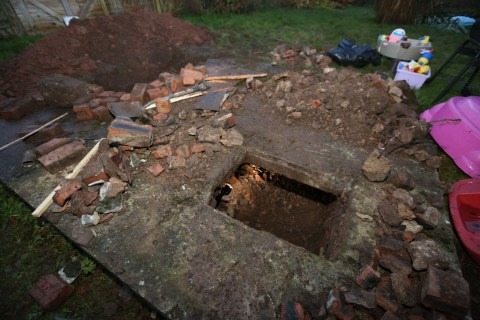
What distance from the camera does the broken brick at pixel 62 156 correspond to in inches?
102

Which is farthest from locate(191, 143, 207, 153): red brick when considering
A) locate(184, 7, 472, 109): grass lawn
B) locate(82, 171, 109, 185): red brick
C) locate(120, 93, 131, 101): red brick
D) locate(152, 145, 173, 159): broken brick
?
locate(184, 7, 472, 109): grass lawn

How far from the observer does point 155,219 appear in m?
2.21

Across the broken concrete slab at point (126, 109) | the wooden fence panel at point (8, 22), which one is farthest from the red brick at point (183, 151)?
the wooden fence panel at point (8, 22)

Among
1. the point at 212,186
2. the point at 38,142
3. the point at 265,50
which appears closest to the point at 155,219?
the point at 212,186

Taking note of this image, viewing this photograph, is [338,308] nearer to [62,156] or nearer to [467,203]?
[467,203]

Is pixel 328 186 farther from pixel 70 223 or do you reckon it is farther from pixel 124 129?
pixel 70 223

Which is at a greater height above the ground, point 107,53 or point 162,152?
point 107,53

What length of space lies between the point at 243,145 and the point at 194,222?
1093 millimetres

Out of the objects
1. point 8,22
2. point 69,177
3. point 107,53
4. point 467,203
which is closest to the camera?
point 467,203

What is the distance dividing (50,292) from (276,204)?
7.30 feet

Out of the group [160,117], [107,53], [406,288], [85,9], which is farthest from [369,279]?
[85,9]

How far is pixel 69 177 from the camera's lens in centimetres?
252

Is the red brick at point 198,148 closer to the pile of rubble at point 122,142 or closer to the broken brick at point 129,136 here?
the pile of rubble at point 122,142

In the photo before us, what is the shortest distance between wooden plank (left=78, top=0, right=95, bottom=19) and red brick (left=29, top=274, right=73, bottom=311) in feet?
25.8
